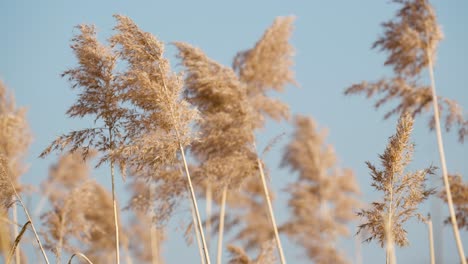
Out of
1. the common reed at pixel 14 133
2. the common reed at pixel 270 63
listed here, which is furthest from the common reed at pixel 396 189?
the common reed at pixel 14 133

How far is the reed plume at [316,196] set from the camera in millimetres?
13219

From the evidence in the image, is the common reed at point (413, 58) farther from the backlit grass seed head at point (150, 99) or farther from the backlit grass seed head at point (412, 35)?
the backlit grass seed head at point (150, 99)

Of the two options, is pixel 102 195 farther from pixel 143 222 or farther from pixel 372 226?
pixel 372 226

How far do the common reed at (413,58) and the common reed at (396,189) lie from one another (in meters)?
2.32

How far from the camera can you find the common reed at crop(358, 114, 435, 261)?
207 inches

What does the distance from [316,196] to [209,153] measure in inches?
227

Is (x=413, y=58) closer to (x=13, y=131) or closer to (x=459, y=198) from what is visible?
(x=459, y=198)

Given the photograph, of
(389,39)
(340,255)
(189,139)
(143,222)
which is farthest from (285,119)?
(143,222)

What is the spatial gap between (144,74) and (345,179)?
29.2ft

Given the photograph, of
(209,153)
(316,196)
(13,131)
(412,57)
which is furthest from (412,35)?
(316,196)

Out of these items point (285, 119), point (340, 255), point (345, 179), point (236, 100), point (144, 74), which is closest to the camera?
point (144, 74)

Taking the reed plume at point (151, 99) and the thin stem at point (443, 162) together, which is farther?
the thin stem at point (443, 162)

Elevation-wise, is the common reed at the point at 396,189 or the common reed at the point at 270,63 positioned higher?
the common reed at the point at 270,63

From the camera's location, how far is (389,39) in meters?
7.73
